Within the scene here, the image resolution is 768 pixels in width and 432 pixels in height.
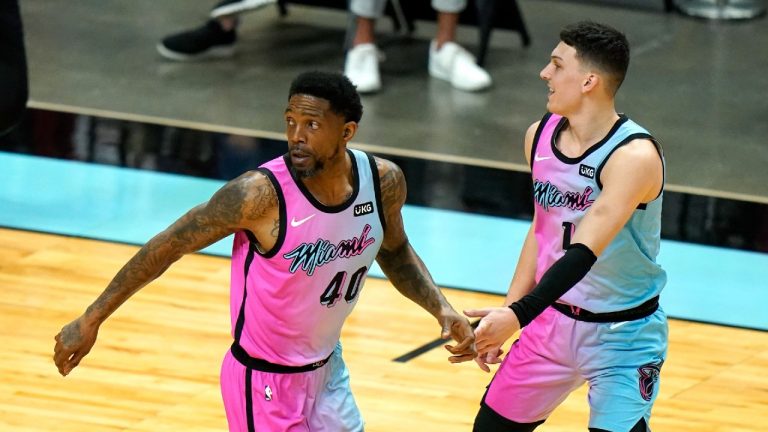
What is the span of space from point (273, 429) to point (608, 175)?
1.10m

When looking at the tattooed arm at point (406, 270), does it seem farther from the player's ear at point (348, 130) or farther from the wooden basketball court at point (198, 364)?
the wooden basketball court at point (198, 364)

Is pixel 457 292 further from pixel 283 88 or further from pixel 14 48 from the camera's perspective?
Answer: pixel 283 88

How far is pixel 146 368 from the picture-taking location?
530 centimetres

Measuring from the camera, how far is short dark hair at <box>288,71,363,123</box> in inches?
134

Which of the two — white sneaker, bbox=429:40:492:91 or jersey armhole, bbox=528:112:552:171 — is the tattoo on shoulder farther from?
white sneaker, bbox=429:40:492:91

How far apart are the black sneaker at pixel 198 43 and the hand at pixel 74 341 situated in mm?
6284

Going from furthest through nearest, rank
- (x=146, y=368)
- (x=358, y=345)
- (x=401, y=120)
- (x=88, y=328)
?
(x=401, y=120), (x=358, y=345), (x=146, y=368), (x=88, y=328)

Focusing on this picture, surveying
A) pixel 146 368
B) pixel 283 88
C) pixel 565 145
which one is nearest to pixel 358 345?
pixel 146 368

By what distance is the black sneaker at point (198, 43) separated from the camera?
961cm

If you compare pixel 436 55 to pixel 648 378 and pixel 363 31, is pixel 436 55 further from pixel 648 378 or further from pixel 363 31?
pixel 648 378

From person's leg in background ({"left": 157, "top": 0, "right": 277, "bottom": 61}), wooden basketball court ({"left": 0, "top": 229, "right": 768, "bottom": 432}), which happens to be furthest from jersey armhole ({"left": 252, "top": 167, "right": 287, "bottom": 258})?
person's leg in background ({"left": 157, "top": 0, "right": 277, "bottom": 61})

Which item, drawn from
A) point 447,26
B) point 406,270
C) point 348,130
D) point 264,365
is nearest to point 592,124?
point 406,270

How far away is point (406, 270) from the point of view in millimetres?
3826

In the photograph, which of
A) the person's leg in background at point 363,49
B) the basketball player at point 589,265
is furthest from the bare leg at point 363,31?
the basketball player at point 589,265
